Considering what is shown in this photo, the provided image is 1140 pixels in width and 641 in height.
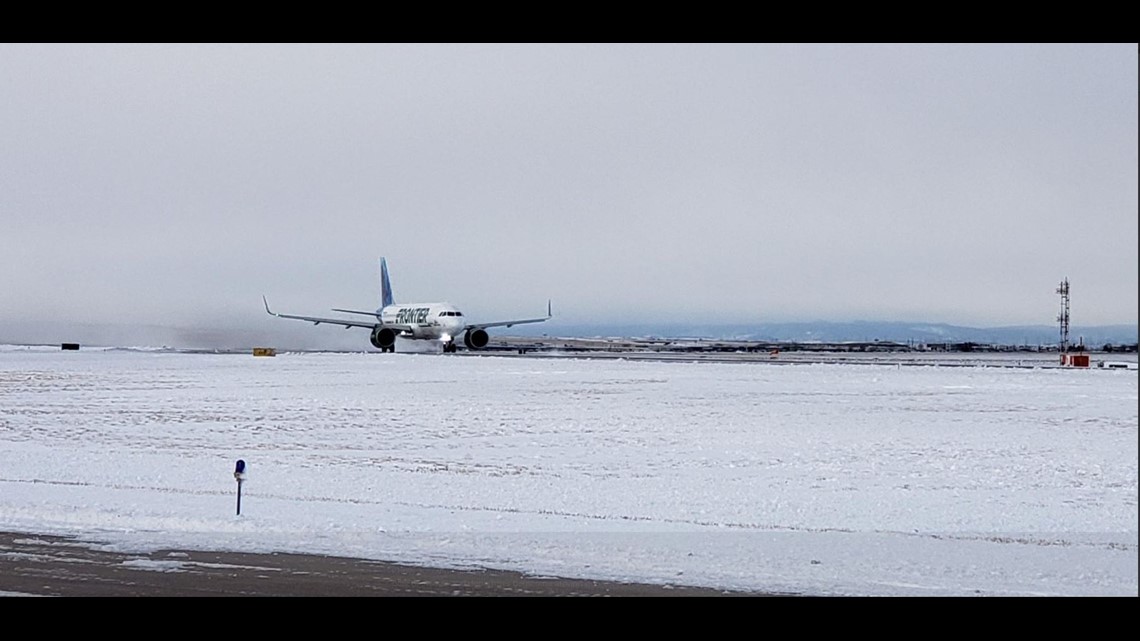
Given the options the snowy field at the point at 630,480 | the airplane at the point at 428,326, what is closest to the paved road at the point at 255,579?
the snowy field at the point at 630,480

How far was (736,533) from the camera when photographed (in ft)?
38.3

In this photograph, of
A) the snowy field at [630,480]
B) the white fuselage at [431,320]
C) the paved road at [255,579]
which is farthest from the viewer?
the white fuselage at [431,320]

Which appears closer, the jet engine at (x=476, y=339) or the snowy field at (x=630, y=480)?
the snowy field at (x=630, y=480)

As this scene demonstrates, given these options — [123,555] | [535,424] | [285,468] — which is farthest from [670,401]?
[123,555]

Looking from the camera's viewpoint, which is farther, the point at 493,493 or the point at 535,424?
the point at 535,424

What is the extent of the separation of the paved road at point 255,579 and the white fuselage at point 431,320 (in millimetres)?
54536

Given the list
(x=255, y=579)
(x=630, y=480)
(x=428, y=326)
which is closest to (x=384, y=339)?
(x=428, y=326)

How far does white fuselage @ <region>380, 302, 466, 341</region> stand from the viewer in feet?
214

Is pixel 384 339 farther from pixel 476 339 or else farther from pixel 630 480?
pixel 630 480

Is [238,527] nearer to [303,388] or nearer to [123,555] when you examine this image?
[123,555]

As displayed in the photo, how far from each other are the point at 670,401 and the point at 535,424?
617cm

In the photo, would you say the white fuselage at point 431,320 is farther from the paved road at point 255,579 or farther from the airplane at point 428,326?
the paved road at point 255,579

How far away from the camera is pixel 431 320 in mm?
65688

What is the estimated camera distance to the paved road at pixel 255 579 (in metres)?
8.92
